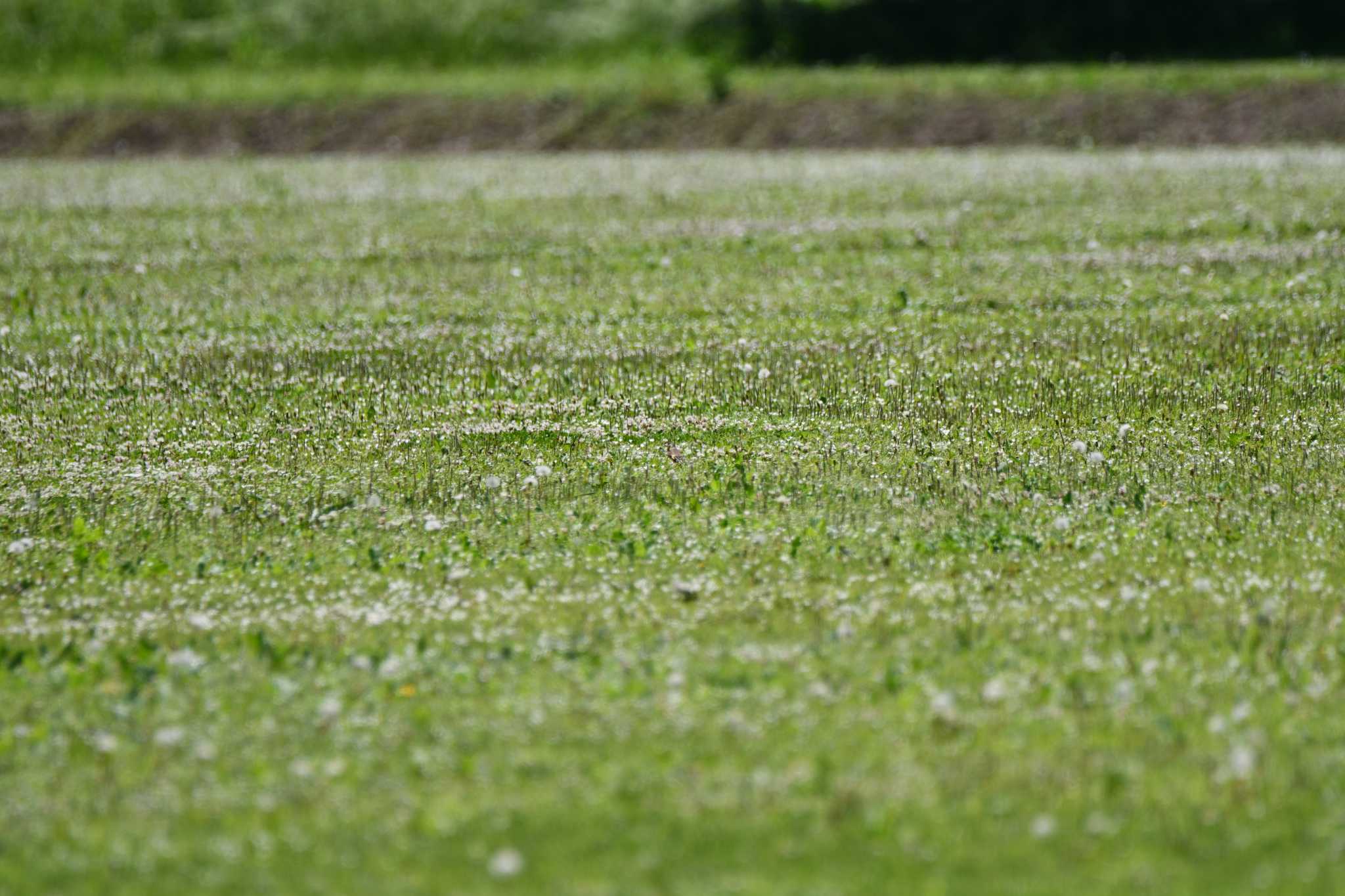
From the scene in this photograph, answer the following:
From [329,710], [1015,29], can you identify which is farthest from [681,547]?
[1015,29]

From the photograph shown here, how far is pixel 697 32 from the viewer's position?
42625mm

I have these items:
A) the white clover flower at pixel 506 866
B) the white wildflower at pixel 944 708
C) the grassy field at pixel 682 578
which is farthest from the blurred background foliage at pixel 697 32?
the white clover flower at pixel 506 866

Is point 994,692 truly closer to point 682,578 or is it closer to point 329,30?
point 682,578

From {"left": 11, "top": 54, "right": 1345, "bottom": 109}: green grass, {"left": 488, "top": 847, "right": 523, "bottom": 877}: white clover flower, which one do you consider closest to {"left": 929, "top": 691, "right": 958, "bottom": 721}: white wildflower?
{"left": 488, "top": 847, "right": 523, "bottom": 877}: white clover flower

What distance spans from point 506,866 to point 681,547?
357cm

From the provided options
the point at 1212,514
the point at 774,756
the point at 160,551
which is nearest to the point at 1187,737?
the point at 774,756

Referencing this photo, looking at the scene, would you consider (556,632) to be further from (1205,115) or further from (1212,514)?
(1205,115)

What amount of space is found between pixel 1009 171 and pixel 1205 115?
355 inches

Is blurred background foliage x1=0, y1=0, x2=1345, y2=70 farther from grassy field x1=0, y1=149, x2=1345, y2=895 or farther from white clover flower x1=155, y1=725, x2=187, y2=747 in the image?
white clover flower x1=155, y1=725, x2=187, y2=747

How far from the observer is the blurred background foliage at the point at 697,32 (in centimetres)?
4097

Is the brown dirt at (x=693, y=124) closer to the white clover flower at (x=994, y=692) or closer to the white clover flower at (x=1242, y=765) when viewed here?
the white clover flower at (x=994, y=692)

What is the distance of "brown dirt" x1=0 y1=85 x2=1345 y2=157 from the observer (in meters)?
32.0

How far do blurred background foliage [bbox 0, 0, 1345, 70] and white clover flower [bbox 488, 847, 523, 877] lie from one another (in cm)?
3772

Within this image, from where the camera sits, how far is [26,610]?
8.04 m
